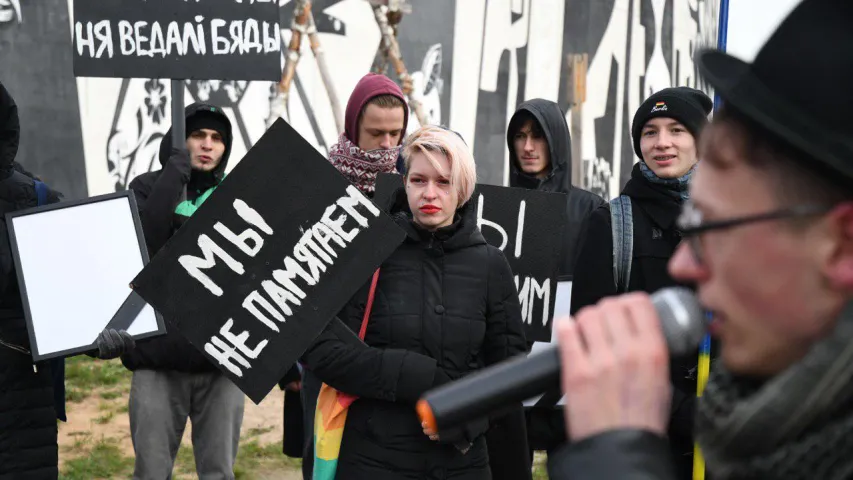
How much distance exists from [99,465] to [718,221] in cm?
588

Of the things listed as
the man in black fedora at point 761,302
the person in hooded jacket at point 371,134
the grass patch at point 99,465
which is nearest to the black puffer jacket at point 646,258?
the person in hooded jacket at point 371,134

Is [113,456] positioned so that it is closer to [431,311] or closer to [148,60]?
[148,60]

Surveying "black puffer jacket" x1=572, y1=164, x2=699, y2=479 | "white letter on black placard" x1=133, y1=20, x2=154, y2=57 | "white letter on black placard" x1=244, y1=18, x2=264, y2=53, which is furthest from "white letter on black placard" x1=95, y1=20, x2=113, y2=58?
"black puffer jacket" x1=572, y1=164, x2=699, y2=479

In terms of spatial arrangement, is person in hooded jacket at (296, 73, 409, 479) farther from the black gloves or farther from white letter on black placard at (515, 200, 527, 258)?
the black gloves

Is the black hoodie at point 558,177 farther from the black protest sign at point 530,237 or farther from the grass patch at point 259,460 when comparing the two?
the grass patch at point 259,460

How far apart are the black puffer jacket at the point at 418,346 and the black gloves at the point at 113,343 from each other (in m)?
1.01

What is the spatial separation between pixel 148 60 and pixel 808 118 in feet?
12.7

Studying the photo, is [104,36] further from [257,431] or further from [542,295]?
[257,431]

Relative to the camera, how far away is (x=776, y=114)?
2.78ft

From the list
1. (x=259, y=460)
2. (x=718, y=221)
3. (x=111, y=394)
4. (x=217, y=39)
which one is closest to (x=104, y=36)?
(x=217, y=39)

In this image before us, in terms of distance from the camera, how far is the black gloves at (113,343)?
12.3ft

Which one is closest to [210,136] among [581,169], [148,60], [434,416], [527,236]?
[148,60]

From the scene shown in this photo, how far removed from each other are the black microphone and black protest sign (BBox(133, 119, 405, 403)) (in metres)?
1.95

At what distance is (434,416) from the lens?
101 cm
